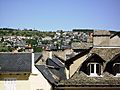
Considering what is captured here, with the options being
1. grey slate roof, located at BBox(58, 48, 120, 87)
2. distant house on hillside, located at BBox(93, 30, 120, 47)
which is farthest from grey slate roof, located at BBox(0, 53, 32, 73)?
grey slate roof, located at BBox(58, 48, 120, 87)

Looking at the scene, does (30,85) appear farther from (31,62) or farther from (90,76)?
(90,76)

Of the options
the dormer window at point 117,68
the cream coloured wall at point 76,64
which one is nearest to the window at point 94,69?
the dormer window at point 117,68

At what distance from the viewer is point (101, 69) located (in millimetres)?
27766

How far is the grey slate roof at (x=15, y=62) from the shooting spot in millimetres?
34938

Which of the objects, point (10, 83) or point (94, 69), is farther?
point (10, 83)

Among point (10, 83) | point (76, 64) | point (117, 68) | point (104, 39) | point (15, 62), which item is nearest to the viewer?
point (117, 68)

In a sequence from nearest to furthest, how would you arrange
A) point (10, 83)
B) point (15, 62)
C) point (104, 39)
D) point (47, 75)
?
point (104, 39), point (10, 83), point (15, 62), point (47, 75)

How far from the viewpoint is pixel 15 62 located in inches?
1407

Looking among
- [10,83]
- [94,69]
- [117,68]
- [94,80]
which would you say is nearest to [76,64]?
[94,69]

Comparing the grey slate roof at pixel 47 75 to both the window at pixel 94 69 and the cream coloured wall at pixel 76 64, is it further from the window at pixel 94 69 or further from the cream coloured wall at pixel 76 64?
the window at pixel 94 69

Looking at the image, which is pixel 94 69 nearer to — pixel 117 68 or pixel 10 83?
pixel 117 68

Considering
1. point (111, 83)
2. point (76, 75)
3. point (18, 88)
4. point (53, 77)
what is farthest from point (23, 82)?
point (111, 83)

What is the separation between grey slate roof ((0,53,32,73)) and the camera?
34.9 meters

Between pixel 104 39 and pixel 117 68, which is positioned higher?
pixel 104 39
